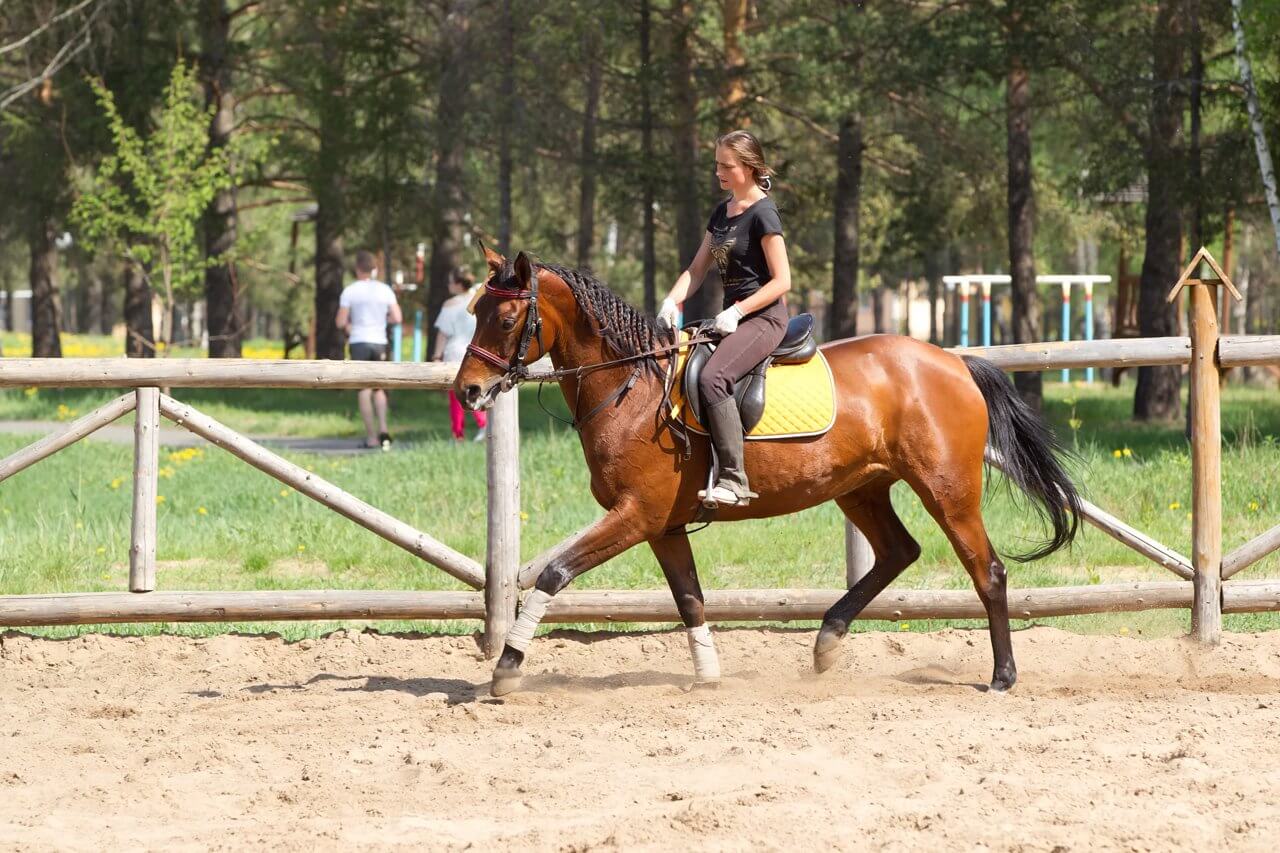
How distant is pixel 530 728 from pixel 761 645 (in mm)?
2068

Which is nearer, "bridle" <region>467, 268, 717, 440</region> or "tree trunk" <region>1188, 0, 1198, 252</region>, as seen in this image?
"bridle" <region>467, 268, 717, 440</region>

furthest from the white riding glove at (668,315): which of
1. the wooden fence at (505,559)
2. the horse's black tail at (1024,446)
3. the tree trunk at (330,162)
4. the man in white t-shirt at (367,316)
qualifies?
the tree trunk at (330,162)

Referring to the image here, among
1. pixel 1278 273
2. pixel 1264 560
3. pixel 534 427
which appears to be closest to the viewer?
pixel 1264 560

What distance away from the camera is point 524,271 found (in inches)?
259

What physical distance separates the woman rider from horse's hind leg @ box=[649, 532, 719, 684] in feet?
1.61

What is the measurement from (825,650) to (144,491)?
3.55m

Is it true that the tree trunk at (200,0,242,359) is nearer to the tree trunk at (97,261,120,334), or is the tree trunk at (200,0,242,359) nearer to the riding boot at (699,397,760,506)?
the riding boot at (699,397,760,506)

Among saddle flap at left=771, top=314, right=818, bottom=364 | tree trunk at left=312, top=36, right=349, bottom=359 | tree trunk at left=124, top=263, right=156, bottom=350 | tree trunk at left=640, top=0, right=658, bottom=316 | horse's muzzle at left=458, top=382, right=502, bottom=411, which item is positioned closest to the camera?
horse's muzzle at left=458, top=382, right=502, bottom=411

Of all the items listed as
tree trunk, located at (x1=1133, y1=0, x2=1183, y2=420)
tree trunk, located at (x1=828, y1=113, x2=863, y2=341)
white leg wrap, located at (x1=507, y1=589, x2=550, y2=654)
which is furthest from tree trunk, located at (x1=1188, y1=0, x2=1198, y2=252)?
white leg wrap, located at (x1=507, y1=589, x2=550, y2=654)

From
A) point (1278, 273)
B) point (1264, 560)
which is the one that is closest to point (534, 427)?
point (1264, 560)

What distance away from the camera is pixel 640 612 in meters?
8.03

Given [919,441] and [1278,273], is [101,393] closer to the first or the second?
[919,441]

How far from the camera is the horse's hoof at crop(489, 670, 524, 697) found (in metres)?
6.88

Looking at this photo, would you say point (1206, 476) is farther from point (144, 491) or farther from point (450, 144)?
point (450, 144)
